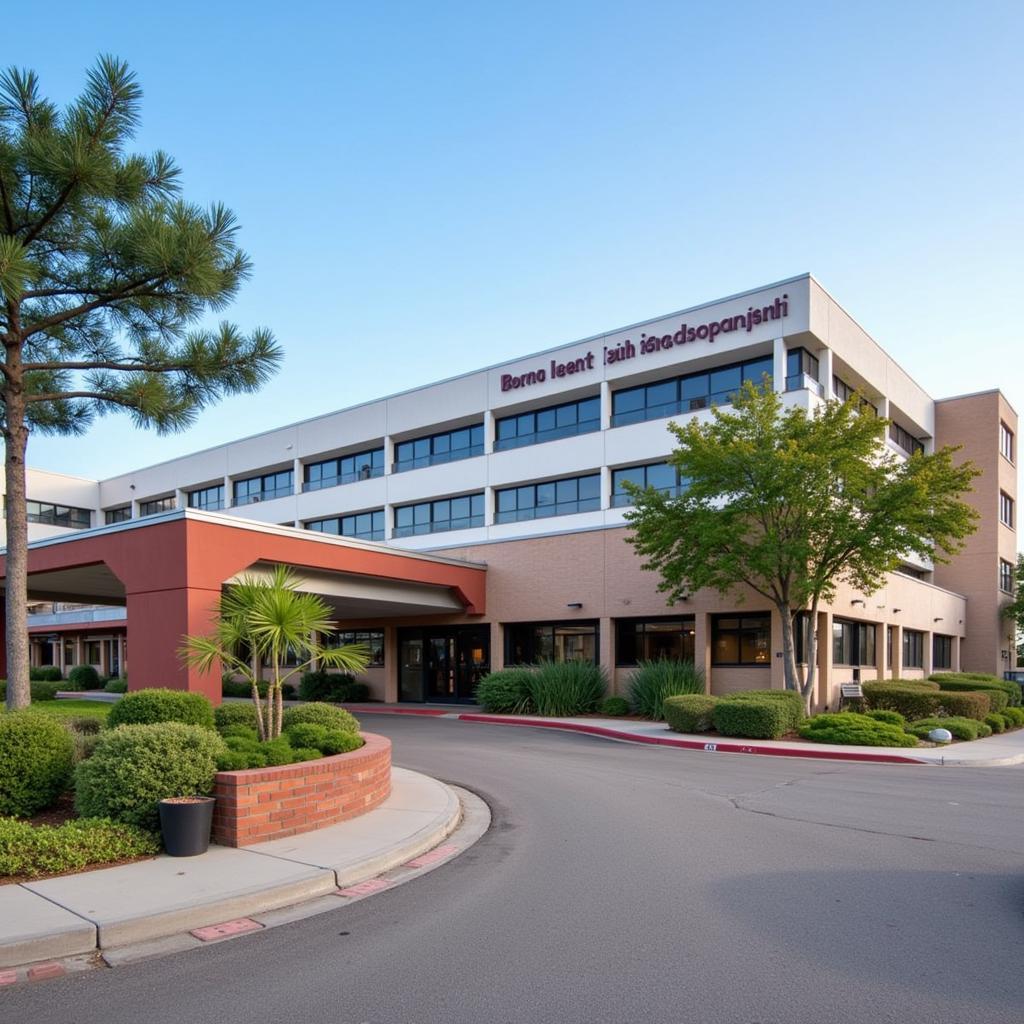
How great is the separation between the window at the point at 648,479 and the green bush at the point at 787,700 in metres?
9.69

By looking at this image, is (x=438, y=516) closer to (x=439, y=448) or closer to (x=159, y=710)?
(x=439, y=448)

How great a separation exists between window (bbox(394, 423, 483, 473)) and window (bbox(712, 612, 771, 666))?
13973mm

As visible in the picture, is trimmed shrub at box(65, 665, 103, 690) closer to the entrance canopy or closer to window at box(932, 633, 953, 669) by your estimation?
the entrance canopy

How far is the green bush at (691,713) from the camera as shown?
2030 centimetres

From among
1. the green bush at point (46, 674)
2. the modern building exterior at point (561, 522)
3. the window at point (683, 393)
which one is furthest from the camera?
the green bush at point (46, 674)

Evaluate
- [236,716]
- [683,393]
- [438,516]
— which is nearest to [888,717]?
[683,393]

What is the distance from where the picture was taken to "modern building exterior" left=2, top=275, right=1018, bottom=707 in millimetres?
25547

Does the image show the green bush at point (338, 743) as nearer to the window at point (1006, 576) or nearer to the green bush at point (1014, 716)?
the green bush at point (1014, 716)

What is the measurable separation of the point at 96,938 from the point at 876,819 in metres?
8.38

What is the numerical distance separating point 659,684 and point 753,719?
539 cm

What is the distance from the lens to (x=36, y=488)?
172 ft

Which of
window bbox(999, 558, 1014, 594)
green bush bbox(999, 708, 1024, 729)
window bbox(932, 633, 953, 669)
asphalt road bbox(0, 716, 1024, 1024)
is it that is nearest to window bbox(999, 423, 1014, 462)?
A: window bbox(999, 558, 1014, 594)

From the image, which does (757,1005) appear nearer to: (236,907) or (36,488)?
(236,907)

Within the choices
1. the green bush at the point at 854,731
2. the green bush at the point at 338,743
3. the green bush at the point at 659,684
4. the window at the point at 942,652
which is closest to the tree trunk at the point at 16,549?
the green bush at the point at 338,743
